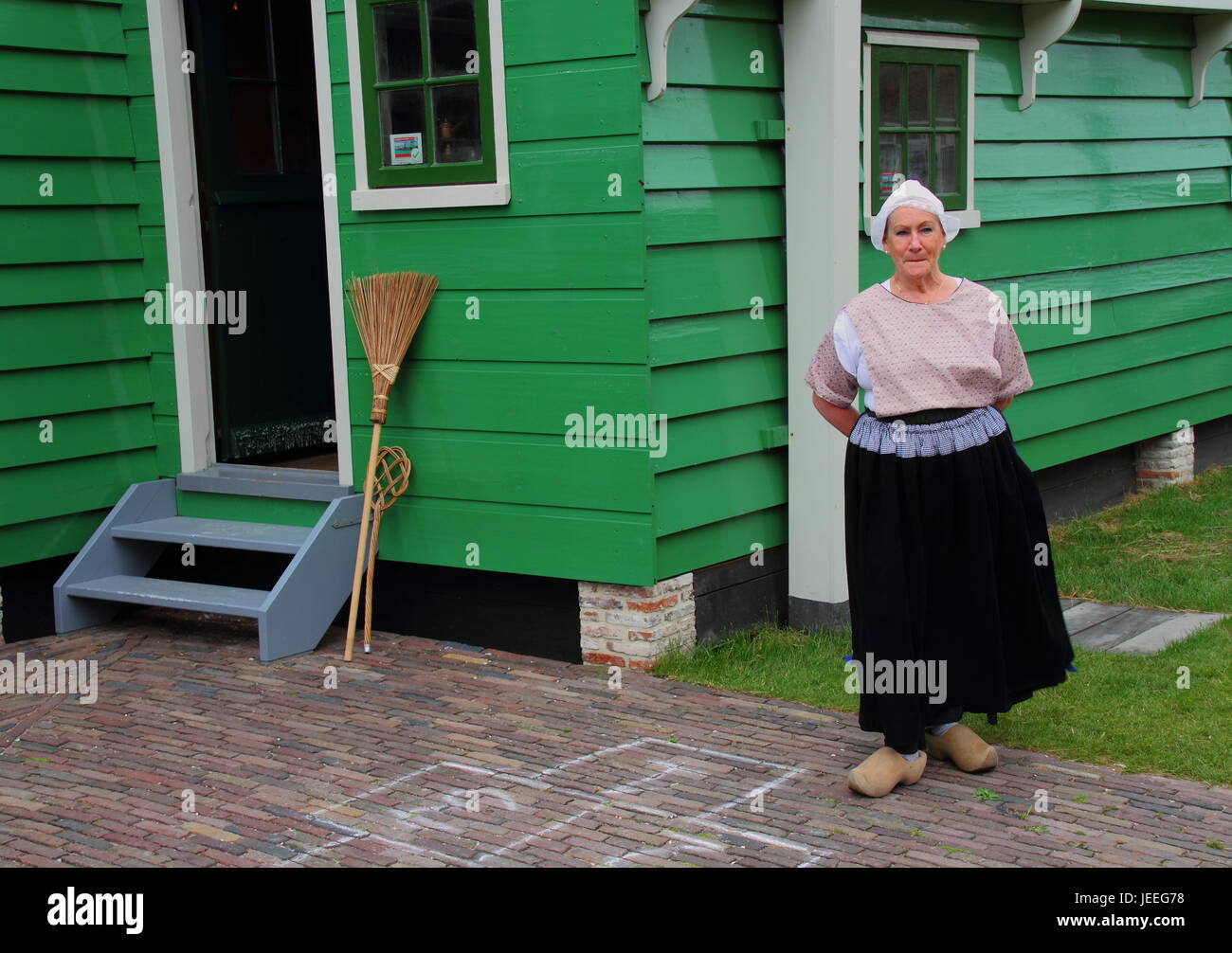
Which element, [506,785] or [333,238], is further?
[333,238]

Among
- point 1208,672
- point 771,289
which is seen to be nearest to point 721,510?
point 771,289

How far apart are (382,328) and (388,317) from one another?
0.05 metres

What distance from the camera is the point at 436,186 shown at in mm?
6512

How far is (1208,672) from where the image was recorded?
5.95 m

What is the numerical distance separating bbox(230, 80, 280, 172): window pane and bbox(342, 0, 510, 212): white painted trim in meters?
1.36

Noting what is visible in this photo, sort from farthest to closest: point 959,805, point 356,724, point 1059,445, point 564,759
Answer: point 1059,445
point 356,724
point 564,759
point 959,805

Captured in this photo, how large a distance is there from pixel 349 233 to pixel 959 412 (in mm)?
3213

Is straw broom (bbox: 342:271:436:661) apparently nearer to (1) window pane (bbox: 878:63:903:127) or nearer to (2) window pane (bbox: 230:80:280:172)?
(2) window pane (bbox: 230:80:280:172)

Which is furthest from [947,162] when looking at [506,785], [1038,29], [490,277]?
[506,785]

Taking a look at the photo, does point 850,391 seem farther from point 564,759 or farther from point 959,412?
point 564,759

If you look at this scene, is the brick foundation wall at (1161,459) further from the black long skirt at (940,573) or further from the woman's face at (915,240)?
the woman's face at (915,240)

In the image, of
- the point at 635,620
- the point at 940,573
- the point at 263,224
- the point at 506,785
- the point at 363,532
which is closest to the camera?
the point at 940,573

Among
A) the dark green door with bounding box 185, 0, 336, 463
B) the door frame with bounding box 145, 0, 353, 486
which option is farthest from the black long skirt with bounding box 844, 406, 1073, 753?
the dark green door with bounding box 185, 0, 336, 463

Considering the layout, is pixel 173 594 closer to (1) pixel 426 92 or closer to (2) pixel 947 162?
(1) pixel 426 92
